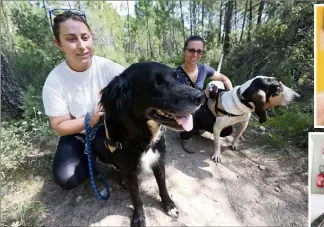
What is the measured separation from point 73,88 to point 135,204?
1120 millimetres

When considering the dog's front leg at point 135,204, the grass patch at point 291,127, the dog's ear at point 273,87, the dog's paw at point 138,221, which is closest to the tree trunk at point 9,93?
the dog's front leg at point 135,204

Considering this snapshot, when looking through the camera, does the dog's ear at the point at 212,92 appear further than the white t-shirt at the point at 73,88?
Yes

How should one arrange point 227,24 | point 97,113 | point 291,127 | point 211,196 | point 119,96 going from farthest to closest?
point 227,24
point 291,127
point 211,196
point 97,113
point 119,96

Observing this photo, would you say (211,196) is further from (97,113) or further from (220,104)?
(97,113)

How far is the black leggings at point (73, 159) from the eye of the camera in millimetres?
1988

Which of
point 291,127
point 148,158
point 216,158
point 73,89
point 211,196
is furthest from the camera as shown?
point 291,127

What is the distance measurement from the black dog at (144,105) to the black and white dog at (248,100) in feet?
3.70

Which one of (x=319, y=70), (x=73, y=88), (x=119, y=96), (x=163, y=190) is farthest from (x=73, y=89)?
(x=319, y=70)

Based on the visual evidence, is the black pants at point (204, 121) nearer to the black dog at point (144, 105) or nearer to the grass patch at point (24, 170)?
the black dog at point (144, 105)

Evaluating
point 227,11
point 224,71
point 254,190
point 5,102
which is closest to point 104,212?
point 254,190

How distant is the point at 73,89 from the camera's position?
2006 millimetres

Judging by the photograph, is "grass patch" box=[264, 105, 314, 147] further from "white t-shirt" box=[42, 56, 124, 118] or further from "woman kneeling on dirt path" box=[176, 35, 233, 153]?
"white t-shirt" box=[42, 56, 124, 118]

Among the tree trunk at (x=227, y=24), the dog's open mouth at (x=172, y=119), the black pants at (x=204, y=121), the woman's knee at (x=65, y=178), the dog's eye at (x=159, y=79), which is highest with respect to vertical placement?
the tree trunk at (x=227, y=24)

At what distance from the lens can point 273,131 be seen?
3.14 meters
